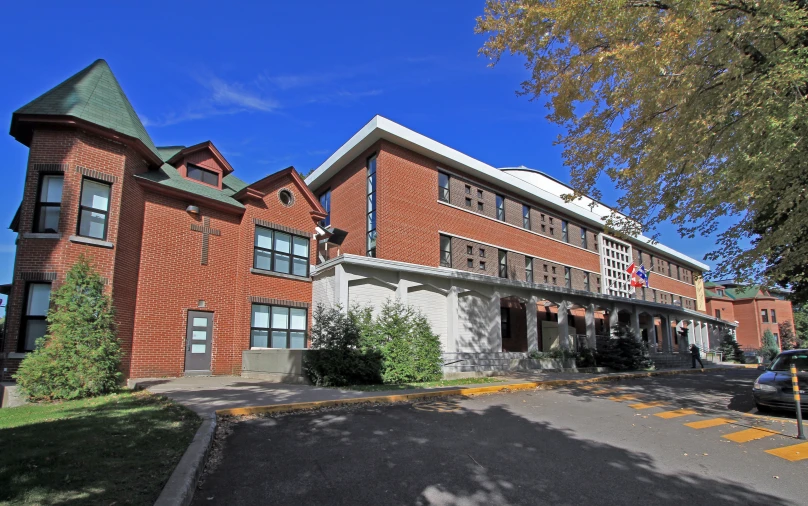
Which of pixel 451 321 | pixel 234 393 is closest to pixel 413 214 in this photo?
pixel 451 321

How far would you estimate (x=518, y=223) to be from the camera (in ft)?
90.9

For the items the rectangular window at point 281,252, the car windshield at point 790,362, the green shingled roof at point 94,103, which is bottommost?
the car windshield at point 790,362

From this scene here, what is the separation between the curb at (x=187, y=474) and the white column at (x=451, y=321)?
14.0 metres

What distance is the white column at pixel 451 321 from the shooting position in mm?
19438

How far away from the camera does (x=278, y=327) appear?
1802 centimetres

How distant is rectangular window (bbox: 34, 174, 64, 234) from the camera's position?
1270cm

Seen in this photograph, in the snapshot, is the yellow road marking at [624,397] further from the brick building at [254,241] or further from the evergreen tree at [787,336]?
the evergreen tree at [787,336]

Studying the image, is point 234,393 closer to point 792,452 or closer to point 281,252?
point 281,252

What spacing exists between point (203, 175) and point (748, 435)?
60.9 ft

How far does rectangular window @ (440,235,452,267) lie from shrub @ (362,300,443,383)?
7.89m

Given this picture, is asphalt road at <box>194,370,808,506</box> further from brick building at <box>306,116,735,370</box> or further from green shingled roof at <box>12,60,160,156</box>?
green shingled roof at <box>12,60,160,156</box>

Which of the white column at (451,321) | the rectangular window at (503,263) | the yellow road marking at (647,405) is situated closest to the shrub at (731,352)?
the rectangular window at (503,263)

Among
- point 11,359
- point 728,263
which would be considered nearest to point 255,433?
point 11,359

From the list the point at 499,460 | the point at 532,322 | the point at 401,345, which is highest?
the point at 532,322
